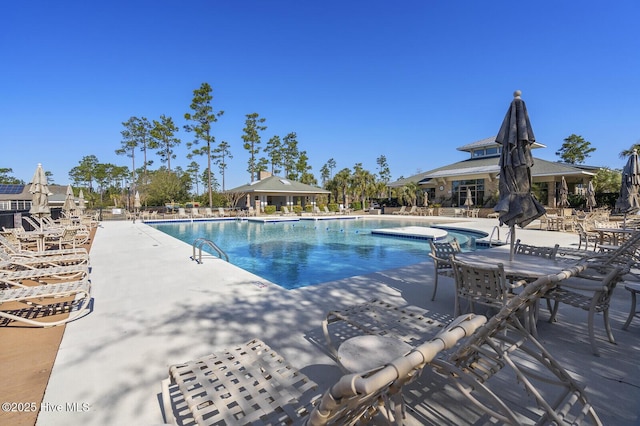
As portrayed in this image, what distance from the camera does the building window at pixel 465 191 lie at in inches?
1110

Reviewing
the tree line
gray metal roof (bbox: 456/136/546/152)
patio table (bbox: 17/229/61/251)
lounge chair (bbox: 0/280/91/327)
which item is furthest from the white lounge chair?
gray metal roof (bbox: 456/136/546/152)

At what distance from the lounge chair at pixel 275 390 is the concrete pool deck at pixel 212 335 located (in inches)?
17.6

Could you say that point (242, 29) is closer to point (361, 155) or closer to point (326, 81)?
point (326, 81)

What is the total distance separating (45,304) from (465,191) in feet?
104

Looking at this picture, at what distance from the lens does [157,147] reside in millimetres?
41656

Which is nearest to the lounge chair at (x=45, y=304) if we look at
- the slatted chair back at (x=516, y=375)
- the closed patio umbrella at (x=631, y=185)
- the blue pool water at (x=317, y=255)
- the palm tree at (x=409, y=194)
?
the blue pool water at (x=317, y=255)

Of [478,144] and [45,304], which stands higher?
[478,144]

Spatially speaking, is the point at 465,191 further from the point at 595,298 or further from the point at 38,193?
the point at 38,193

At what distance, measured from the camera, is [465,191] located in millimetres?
29719

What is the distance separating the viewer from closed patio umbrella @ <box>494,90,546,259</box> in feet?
13.4

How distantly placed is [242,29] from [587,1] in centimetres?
1674

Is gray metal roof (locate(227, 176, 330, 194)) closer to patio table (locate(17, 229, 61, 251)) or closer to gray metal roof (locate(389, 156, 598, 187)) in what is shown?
gray metal roof (locate(389, 156, 598, 187))

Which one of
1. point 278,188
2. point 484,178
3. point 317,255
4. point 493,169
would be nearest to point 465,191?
point 484,178

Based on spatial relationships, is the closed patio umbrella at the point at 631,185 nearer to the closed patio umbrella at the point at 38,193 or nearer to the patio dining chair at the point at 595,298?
the patio dining chair at the point at 595,298
